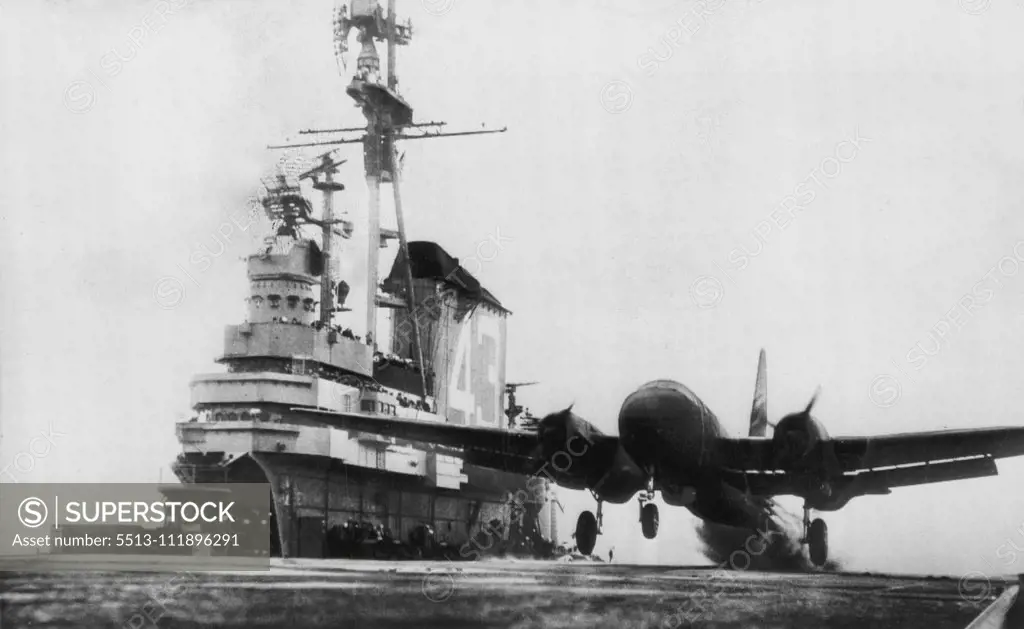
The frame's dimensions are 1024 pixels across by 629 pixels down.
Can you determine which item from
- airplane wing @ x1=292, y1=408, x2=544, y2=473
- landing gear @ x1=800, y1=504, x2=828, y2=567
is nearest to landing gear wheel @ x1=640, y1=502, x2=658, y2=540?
airplane wing @ x1=292, y1=408, x2=544, y2=473

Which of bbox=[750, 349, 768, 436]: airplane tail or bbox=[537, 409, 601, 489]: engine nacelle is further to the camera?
bbox=[750, 349, 768, 436]: airplane tail

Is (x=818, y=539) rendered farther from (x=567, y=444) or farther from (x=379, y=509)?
(x=379, y=509)

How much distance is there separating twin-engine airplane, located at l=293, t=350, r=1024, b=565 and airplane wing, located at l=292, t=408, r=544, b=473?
47mm

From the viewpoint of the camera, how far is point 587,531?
1107 inches

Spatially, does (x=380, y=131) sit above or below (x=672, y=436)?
above

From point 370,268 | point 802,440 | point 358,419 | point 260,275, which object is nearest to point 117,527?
point 260,275

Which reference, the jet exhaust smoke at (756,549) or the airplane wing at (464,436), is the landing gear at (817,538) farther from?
the airplane wing at (464,436)

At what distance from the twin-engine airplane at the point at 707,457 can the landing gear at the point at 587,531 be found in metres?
0.03

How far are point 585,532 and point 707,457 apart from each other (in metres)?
4.28

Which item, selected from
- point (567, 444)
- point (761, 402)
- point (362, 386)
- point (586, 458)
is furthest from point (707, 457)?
point (362, 386)

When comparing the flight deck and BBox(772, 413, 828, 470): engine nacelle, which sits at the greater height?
BBox(772, 413, 828, 470): engine nacelle

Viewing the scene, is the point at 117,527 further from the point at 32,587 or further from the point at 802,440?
the point at 802,440

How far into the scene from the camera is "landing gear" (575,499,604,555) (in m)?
28.0

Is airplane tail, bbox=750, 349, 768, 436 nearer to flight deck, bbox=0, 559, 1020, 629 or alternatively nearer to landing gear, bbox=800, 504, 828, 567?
landing gear, bbox=800, 504, 828, 567
